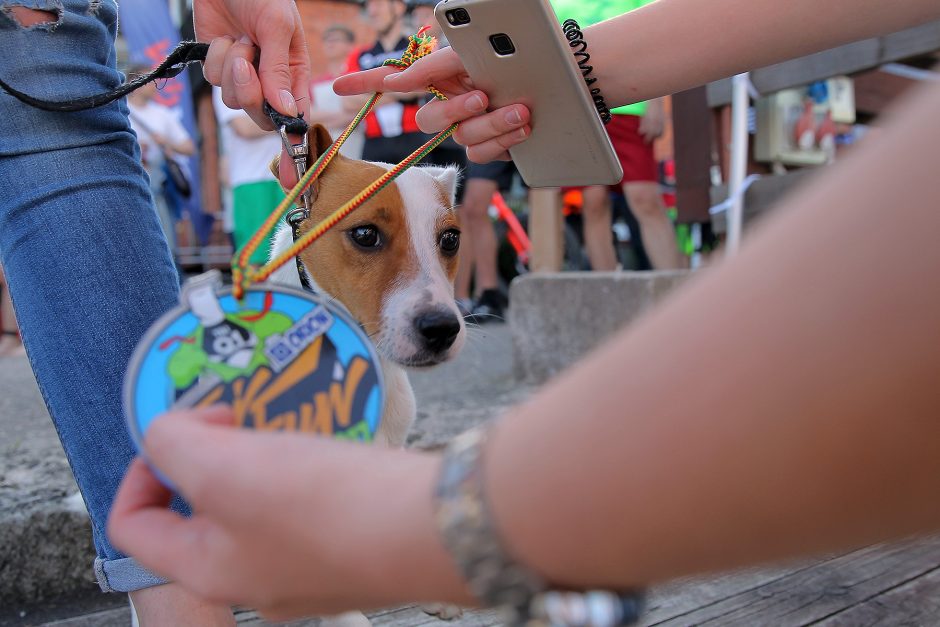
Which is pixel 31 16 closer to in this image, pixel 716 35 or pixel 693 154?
pixel 716 35

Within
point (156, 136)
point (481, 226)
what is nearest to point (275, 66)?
point (481, 226)

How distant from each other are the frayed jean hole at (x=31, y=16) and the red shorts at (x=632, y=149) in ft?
10.9

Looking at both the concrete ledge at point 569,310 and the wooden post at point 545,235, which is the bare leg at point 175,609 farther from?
the wooden post at point 545,235

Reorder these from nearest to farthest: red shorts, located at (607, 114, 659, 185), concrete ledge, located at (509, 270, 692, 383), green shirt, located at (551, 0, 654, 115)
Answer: concrete ledge, located at (509, 270, 692, 383)
green shirt, located at (551, 0, 654, 115)
red shorts, located at (607, 114, 659, 185)

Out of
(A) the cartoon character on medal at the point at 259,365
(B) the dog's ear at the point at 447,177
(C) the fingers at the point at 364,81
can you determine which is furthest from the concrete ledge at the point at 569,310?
(A) the cartoon character on medal at the point at 259,365

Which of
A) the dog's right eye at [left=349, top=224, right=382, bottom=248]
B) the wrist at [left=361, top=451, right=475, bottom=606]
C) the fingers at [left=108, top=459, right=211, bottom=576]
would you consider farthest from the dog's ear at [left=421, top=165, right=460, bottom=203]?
the wrist at [left=361, top=451, right=475, bottom=606]

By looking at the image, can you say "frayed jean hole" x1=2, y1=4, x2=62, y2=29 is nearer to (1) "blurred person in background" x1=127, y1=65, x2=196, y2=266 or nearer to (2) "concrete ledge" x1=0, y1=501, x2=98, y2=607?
(2) "concrete ledge" x1=0, y1=501, x2=98, y2=607

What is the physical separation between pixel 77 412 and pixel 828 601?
5.12ft

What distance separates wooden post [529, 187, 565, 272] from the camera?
15.7ft

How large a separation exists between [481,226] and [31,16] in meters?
4.05

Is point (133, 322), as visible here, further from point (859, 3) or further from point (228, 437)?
point (859, 3)

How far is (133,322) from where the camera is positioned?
135 centimetres

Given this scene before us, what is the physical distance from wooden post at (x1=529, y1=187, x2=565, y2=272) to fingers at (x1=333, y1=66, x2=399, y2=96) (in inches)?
126

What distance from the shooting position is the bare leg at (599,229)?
4.79m
